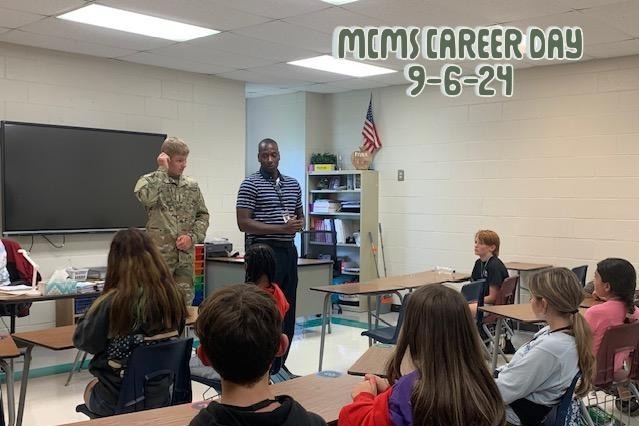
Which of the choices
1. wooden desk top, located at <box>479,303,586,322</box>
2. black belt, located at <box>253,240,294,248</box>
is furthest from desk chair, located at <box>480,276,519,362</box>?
black belt, located at <box>253,240,294,248</box>

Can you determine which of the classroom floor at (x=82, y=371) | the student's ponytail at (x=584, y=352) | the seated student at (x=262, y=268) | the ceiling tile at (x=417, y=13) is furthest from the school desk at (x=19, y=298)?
the student's ponytail at (x=584, y=352)

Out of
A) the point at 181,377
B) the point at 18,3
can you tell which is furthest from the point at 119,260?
the point at 18,3

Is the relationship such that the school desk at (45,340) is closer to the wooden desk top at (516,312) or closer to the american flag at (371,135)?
the wooden desk top at (516,312)

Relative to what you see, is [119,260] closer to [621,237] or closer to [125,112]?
[125,112]

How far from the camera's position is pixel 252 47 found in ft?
19.3

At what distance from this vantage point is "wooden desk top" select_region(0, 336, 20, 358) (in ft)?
8.92

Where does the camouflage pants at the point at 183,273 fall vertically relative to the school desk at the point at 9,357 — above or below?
above

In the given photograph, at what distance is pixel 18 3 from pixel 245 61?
2.41m

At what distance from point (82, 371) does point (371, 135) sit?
4415mm

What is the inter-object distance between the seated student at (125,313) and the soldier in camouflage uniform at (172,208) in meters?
1.33

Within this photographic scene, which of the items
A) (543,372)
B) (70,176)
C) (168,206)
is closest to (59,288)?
(168,206)

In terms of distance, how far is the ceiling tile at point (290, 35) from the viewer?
517 cm

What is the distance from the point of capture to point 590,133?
633 centimetres

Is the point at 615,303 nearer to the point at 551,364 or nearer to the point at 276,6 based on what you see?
the point at 551,364
